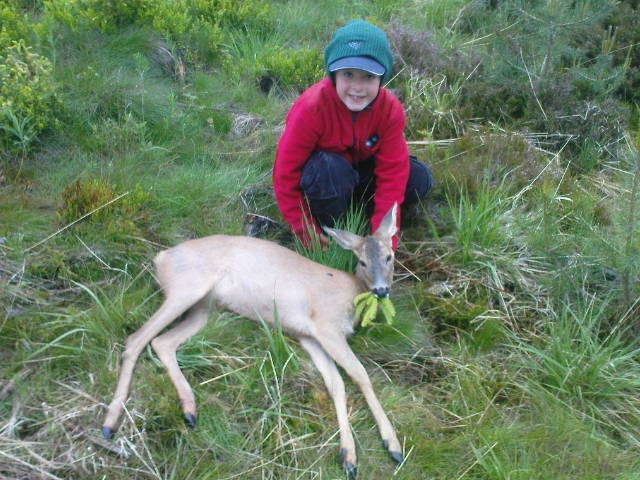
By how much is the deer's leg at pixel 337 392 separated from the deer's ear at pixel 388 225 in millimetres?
878

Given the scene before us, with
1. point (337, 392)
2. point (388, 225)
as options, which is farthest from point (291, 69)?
point (337, 392)

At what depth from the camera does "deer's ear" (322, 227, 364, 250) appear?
14.5 ft

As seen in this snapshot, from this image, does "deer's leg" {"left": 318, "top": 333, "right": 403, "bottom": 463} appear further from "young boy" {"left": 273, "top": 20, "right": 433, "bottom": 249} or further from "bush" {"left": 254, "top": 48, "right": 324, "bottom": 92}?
"bush" {"left": 254, "top": 48, "right": 324, "bottom": 92}

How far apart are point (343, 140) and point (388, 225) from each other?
2.05 feet

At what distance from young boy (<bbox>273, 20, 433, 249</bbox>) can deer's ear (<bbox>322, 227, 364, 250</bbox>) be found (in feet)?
0.74

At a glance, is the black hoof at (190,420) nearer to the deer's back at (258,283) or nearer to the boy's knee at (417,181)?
the deer's back at (258,283)

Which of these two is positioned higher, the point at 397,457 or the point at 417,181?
the point at 417,181

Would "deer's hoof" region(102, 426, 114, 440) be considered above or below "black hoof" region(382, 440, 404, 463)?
above

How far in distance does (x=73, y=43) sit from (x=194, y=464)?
14.6 feet

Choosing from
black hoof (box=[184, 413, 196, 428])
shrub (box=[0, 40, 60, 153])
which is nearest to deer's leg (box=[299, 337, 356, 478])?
black hoof (box=[184, 413, 196, 428])

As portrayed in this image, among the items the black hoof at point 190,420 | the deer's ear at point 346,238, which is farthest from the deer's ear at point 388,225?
the black hoof at point 190,420

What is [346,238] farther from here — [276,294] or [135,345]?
[135,345]

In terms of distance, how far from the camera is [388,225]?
446 cm

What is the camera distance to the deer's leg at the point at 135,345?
327cm
